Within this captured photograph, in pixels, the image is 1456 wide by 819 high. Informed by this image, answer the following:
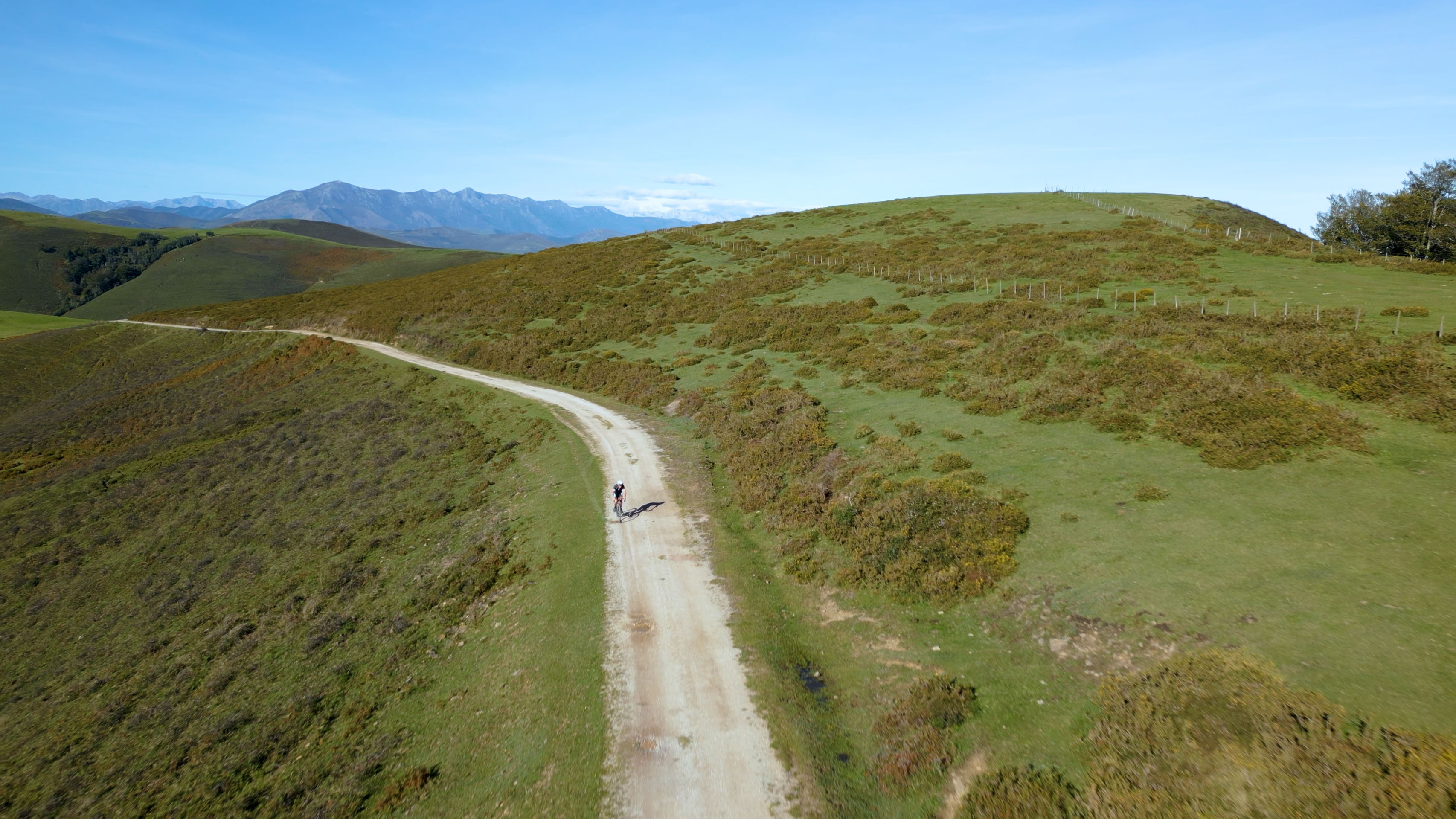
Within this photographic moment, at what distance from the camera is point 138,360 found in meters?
73.5

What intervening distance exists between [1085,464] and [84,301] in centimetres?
20995

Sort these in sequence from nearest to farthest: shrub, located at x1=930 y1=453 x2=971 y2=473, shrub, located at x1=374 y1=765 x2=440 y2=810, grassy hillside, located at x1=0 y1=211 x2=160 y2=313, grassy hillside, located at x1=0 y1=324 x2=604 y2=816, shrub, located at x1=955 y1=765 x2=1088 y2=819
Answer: shrub, located at x1=955 y1=765 x2=1088 y2=819, shrub, located at x1=374 y1=765 x2=440 y2=810, grassy hillside, located at x1=0 y1=324 x2=604 y2=816, shrub, located at x1=930 y1=453 x2=971 y2=473, grassy hillside, located at x1=0 y1=211 x2=160 y2=313

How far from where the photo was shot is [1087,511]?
19672 mm

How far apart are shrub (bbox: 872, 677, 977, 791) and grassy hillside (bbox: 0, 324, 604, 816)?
637 centimetres

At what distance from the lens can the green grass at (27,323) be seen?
8862 cm

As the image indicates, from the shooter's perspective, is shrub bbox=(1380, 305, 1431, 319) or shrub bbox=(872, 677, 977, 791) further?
shrub bbox=(1380, 305, 1431, 319)

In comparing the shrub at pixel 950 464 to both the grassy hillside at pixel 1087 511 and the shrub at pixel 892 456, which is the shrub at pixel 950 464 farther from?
the shrub at pixel 892 456

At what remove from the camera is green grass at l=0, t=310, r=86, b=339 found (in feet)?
291

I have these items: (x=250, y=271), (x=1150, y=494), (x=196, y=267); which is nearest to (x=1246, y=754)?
(x=1150, y=494)

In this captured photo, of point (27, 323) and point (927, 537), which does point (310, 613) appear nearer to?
point (927, 537)

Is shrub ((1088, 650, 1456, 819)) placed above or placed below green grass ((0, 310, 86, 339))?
below

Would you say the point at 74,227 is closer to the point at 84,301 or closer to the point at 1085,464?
the point at 84,301

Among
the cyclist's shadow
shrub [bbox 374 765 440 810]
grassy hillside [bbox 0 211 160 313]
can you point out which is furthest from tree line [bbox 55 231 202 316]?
shrub [bbox 374 765 440 810]

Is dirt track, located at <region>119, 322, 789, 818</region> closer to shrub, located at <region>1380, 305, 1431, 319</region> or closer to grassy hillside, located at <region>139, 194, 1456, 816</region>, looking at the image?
grassy hillside, located at <region>139, 194, 1456, 816</region>
